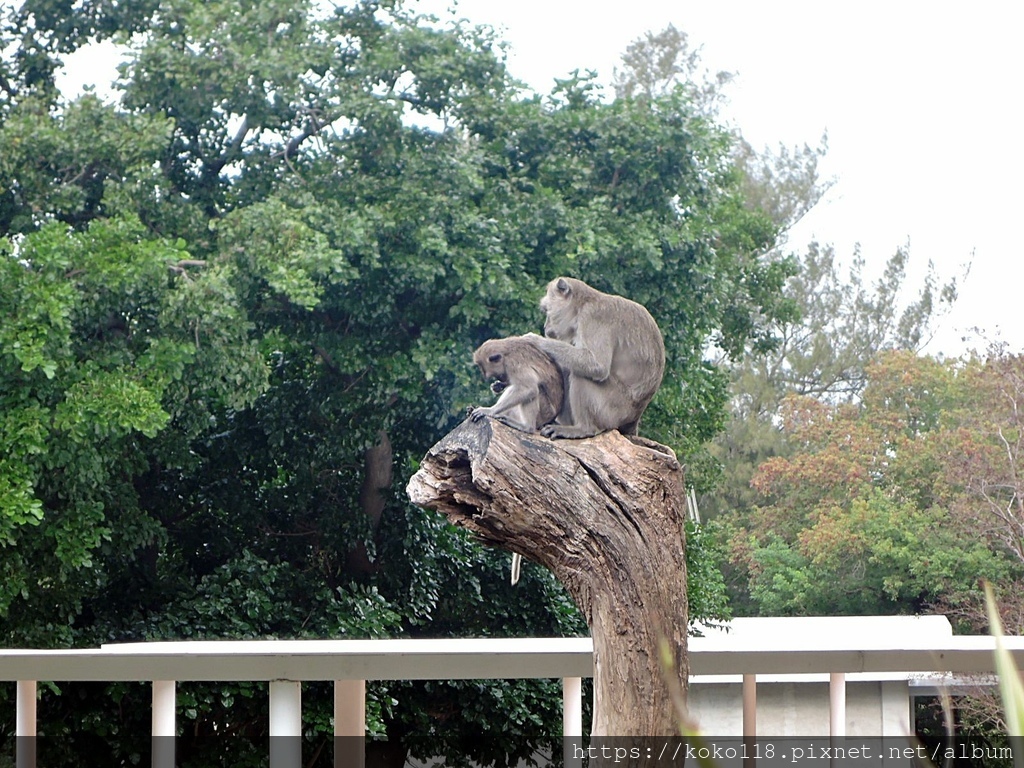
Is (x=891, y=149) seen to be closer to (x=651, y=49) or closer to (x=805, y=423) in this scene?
(x=651, y=49)

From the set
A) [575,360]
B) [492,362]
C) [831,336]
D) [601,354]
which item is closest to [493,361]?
[492,362]

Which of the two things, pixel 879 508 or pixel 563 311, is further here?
pixel 879 508

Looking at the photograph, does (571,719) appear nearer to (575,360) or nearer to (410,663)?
(410,663)

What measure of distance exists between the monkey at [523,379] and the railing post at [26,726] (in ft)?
4.56

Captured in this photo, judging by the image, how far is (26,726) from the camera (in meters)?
3.22

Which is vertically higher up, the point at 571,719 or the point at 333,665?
the point at 333,665

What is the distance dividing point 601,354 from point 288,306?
15.5 feet

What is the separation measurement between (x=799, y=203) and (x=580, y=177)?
11480mm

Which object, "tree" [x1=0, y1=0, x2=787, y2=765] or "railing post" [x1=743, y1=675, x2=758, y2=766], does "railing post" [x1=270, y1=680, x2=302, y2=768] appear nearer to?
"railing post" [x1=743, y1=675, x2=758, y2=766]

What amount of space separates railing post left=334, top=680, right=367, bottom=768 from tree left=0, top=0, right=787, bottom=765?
11.4 ft

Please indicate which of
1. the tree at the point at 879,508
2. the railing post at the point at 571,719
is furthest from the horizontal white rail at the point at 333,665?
the tree at the point at 879,508

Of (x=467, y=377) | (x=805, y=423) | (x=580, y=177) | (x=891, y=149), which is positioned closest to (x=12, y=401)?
(x=467, y=377)

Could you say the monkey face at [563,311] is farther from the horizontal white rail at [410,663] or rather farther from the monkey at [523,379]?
the horizontal white rail at [410,663]

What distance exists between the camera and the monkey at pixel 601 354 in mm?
3090
